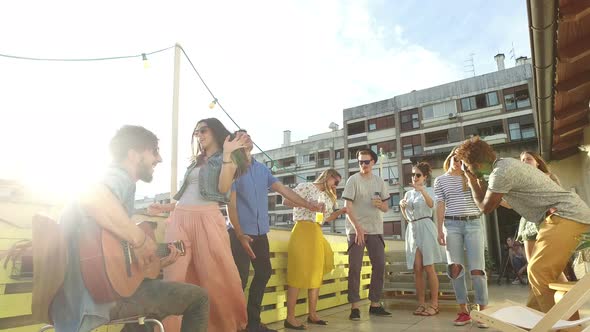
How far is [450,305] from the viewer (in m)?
5.64

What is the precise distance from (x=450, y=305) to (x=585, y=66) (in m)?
3.71

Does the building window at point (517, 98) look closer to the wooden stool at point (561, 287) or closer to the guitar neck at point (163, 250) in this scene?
the wooden stool at point (561, 287)

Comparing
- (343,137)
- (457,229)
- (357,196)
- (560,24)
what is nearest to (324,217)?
(357,196)

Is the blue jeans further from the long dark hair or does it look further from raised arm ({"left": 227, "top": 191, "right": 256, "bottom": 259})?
the long dark hair

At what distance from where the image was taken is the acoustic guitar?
1506 millimetres

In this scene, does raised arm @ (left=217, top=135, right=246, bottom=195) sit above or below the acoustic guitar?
above

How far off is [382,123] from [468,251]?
35748mm

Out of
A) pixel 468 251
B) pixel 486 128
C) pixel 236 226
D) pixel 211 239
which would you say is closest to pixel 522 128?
pixel 486 128

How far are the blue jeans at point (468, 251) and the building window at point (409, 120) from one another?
111 ft

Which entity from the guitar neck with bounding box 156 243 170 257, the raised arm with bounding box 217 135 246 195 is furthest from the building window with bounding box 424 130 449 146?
the guitar neck with bounding box 156 243 170 257

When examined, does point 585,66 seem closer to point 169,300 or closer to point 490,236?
point 169,300

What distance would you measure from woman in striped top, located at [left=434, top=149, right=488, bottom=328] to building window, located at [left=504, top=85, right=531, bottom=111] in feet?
105

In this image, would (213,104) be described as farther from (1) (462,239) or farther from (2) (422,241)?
(1) (462,239)

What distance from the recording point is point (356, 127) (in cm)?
4103
